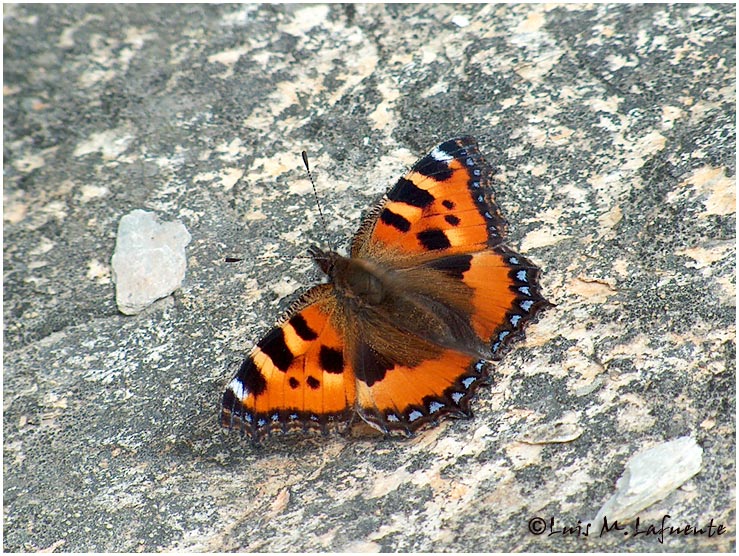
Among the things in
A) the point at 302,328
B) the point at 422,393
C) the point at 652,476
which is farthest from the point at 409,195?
the point at 652,476

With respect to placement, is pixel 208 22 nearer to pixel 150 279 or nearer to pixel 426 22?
pixel 426 22

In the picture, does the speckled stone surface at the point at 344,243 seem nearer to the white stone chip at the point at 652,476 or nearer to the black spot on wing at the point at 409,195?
the white stone chip at the point at 652,476

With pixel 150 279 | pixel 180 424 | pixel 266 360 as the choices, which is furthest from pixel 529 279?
pixel 150 279

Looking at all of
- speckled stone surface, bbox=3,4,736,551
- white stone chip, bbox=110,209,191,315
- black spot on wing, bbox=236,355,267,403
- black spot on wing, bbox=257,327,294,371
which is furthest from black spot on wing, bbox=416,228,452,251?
white stone chip, bbox=110,209,191,315

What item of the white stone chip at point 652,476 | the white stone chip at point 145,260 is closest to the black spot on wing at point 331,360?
the white stone chip at point 145,260

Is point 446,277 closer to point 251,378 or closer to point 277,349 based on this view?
point 277,349

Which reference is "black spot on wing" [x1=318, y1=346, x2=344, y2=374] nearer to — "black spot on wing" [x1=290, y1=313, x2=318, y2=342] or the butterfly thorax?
"black spot on wing" [x1=290, y1=313, x2=318, y2=342]
